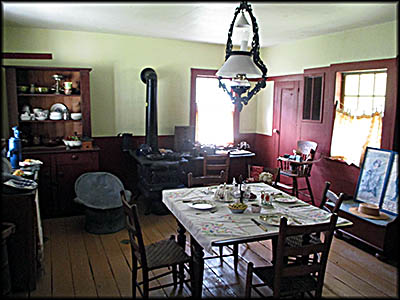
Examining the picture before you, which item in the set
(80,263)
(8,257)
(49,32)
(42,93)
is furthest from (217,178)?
(49,32)

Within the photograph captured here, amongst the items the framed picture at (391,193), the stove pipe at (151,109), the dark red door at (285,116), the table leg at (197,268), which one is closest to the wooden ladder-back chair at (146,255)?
the table leg at (197,268)

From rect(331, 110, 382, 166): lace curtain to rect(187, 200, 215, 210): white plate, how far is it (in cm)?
238

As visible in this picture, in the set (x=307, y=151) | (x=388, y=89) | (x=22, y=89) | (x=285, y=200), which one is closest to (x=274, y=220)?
(x=285, y=200)

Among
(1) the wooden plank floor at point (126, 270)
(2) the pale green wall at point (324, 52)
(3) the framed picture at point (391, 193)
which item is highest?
(2) the pale green wall at point (324, 52)

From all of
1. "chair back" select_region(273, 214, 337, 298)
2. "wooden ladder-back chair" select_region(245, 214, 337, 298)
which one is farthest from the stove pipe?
"chair back" select_region(273, 214, 337, 298)

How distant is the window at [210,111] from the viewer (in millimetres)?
5533

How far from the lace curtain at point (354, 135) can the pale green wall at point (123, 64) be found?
2.25 metres

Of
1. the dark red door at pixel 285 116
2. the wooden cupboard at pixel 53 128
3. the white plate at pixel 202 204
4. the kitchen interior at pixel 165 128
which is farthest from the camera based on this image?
the dark red door at pixel 285 116

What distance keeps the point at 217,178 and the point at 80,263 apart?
61.9 inches

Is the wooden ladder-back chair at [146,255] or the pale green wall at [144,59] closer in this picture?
the wooden ladder-back chair at [146,255]

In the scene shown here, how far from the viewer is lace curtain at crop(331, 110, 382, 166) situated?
4.07m

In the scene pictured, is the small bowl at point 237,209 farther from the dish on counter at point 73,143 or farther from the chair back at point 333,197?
the dish on counter at point 73,143

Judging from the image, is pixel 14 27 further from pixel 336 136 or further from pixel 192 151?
pixel 336 136

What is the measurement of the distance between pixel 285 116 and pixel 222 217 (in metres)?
3.28
